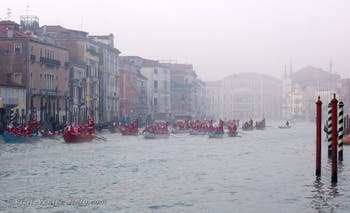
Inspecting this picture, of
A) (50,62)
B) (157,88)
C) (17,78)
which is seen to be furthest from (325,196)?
(157,88)

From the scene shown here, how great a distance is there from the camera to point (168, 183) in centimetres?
2230

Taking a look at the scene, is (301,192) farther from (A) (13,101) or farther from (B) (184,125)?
(B) (184,125)

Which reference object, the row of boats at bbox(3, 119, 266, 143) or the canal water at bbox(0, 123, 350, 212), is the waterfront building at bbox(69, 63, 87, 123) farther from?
the canal water at bbox(0, 123, 350, 212)

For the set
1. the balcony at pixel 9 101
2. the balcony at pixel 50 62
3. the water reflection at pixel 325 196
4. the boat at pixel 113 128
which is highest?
the balcony at pixel 50 62

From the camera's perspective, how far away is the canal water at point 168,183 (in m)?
17.5

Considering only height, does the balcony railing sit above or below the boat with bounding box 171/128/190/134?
above

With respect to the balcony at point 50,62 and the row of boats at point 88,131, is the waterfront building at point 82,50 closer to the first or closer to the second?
the balcony at point 50,62

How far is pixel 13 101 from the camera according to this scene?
178 ft

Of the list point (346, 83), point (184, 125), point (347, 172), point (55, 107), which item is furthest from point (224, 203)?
point (346, 83)

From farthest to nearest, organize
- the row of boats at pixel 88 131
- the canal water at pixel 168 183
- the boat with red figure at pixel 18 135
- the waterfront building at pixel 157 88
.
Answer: the waterfront building at pixel 157 88, the row of boats at pixel 88 131, the boat with red figure at pixel 18 135, the canal water at pixel 168 183

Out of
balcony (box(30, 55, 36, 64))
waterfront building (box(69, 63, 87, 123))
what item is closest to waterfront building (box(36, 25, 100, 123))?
waterfront building (box(69, 63, 87, 123))

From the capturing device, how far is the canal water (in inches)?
690

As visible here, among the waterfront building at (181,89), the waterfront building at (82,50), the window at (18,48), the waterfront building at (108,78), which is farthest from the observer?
the waterfront building at (181,89)

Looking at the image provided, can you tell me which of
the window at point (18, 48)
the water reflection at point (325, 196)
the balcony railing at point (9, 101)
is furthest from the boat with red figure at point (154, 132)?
the water reflection at point (325, 196)
